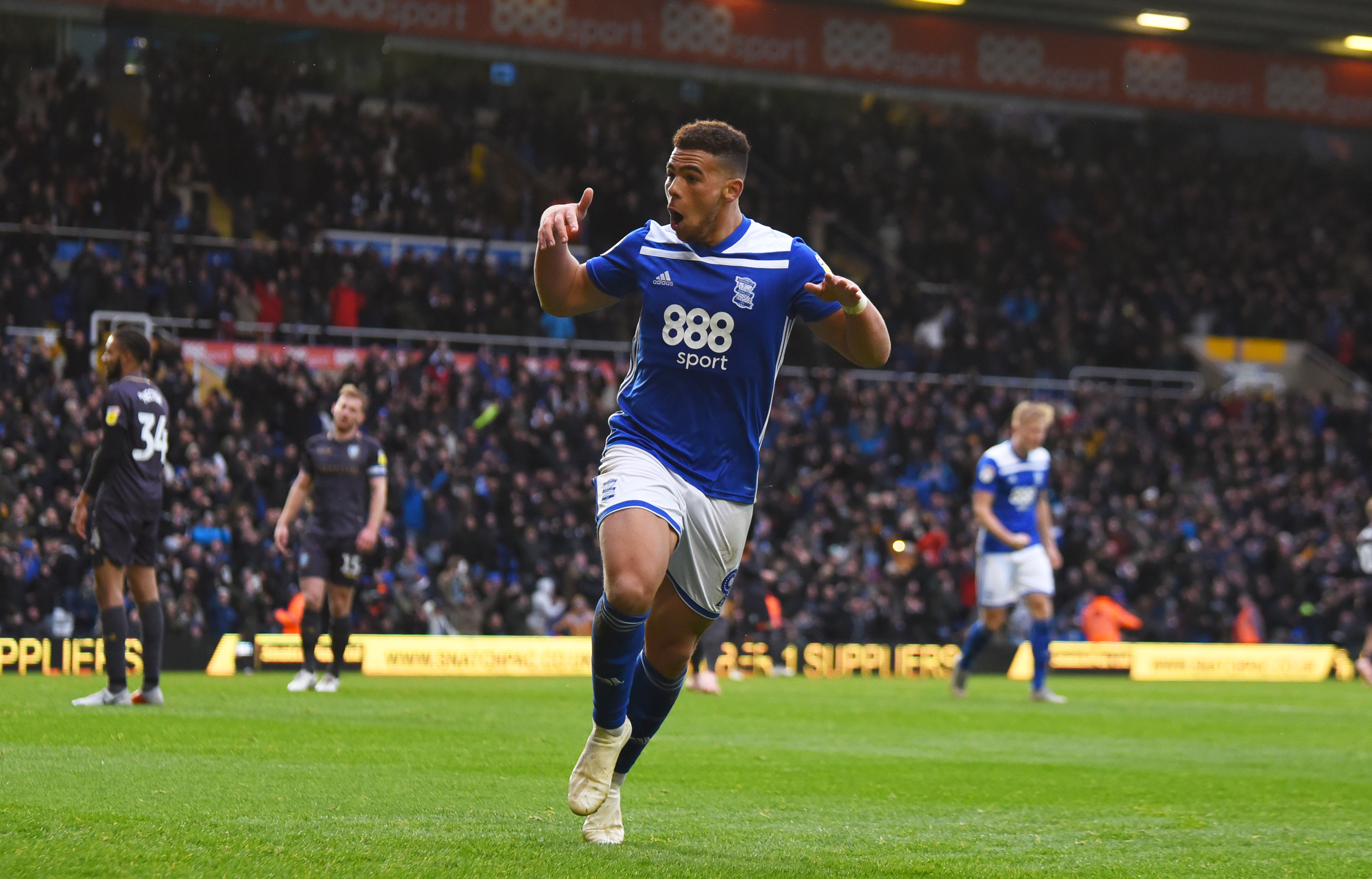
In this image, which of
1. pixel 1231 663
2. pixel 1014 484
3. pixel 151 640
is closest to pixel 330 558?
pixel 151 640

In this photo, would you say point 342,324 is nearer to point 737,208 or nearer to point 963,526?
point 963,526

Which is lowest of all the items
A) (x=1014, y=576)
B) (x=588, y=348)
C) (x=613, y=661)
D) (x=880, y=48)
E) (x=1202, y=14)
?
(x=1014, y=576)

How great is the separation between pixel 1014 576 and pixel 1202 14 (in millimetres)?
18346

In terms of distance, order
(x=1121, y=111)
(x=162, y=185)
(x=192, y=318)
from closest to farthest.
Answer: (x=192, y=318)
(x=162, y=185)
(x=1121, y=111)

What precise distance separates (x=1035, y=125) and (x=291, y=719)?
30.9m

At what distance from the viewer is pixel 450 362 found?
23391 mm

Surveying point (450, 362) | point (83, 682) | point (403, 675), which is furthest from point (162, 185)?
point (83, 682)

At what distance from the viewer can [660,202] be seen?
101 ft

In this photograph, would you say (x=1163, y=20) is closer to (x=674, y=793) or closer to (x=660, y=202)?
(x=660, y=202)

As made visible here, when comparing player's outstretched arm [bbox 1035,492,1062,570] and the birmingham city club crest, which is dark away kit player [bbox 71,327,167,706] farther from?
player's outstretched arm [bbox 1035,492,1062,570]

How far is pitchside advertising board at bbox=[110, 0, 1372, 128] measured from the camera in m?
24.5

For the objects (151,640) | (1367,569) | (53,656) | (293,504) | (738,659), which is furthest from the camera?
(1367,569)

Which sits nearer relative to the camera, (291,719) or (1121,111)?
(291,719)

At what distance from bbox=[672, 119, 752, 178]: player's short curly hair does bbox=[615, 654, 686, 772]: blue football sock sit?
1769 mm
